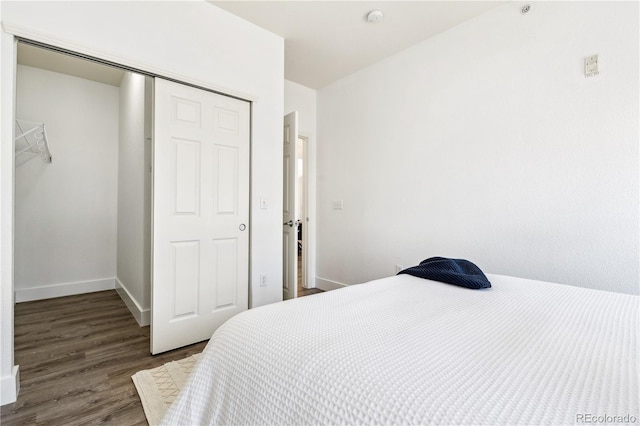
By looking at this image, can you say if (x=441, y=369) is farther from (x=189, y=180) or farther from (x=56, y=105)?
(x=56, y=105)

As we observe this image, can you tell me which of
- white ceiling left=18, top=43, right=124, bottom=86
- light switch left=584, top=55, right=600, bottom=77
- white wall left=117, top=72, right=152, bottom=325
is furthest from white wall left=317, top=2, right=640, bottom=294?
white ceiling left=18, top=43, right=124, bottom=86

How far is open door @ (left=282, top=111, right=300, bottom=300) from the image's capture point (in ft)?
10.1

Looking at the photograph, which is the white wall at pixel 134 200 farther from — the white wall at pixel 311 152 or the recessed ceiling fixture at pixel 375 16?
the recessed ceiling fixture at pixel 375 16

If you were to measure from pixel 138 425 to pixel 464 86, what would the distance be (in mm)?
3325

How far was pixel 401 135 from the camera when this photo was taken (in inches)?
120

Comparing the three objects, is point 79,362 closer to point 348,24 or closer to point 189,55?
point 189,55

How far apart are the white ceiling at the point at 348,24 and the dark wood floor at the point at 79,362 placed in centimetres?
284

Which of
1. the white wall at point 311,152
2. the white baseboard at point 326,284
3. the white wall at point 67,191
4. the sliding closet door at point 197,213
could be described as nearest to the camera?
the sliding closet door at point 197,213

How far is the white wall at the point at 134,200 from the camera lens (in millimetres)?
2697

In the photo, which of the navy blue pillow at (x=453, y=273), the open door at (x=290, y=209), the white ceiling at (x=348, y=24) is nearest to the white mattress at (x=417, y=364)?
the navy blue pillow at (x=453, y=273)

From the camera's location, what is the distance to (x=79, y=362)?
200cm

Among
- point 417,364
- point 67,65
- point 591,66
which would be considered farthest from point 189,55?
point 591,66


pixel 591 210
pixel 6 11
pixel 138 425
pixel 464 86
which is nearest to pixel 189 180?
pixel 6 11

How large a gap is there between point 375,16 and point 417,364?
2.72 meters
